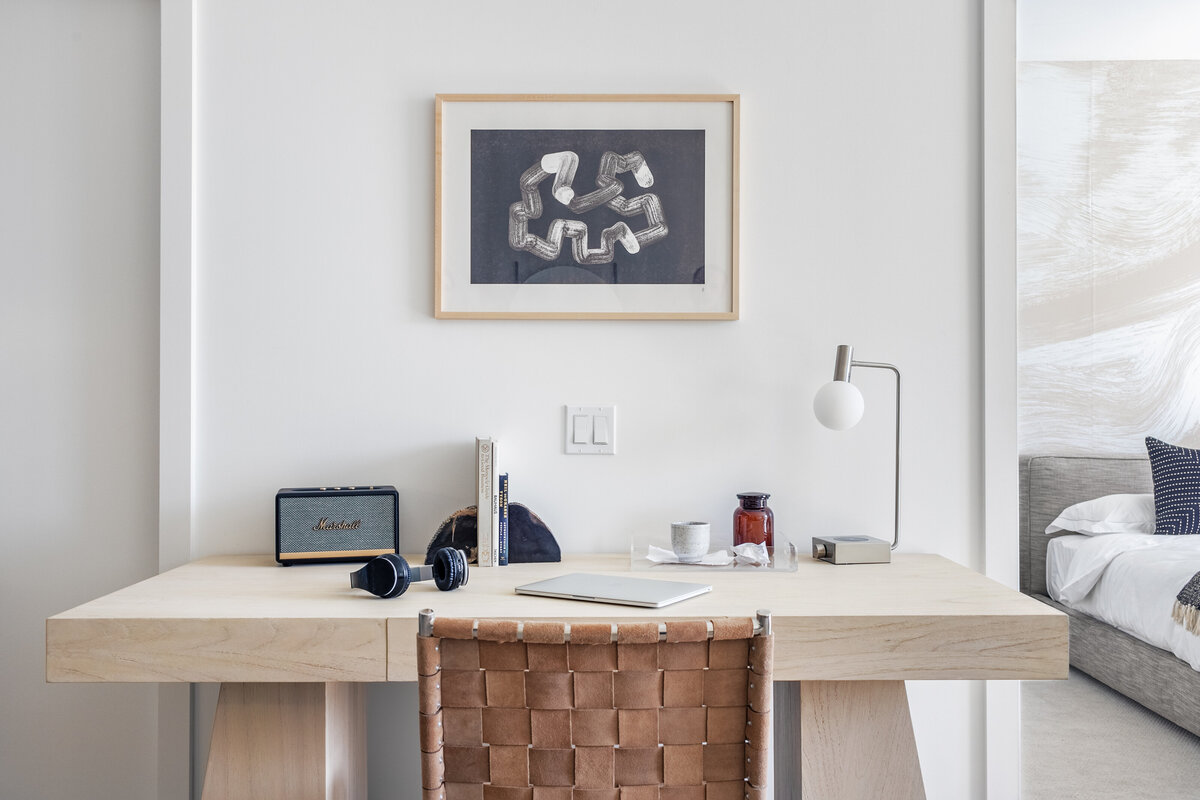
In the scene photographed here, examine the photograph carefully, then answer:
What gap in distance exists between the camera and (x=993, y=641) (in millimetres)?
1186

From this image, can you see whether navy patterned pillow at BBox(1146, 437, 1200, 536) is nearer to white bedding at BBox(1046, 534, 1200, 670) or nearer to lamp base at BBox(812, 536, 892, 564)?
white bedding at BBox(1046, 534, 1200, 670)

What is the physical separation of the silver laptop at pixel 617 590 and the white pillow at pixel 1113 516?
2.48 m

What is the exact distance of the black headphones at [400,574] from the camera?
1.29 m

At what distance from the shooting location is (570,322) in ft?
5.68

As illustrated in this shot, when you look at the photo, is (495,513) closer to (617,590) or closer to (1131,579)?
(617,590)

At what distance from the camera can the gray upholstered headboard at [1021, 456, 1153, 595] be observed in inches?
128

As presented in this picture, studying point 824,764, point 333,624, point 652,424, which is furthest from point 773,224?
point 333,624

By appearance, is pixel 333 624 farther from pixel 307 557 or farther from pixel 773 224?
pixel 773 224

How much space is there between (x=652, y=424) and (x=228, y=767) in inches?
40.6

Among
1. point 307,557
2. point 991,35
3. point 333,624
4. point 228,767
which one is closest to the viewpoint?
point 333,624

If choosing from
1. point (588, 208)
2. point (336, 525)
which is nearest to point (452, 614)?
point (336, 525)

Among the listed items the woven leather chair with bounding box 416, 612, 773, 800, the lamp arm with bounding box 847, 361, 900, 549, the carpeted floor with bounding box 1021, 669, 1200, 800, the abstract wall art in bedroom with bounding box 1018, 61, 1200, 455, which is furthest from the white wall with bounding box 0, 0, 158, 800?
the abstract wall art in bedroom with bounding box 1018, 61, 1200, 455

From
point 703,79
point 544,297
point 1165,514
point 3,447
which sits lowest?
point 1165,514

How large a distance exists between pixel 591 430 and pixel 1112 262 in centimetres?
293
